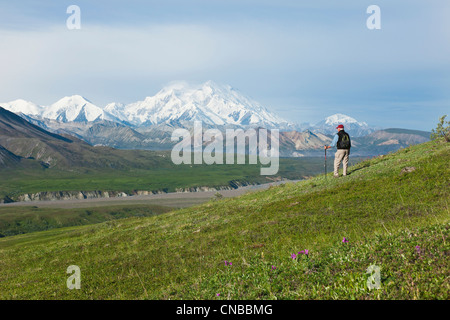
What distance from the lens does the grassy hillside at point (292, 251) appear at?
30.5 ft

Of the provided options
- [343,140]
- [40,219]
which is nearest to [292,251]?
[343,140]

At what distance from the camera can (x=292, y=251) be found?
13516 millimetres

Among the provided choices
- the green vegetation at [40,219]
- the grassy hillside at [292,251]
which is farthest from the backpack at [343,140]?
the green vegetation at [40,219]

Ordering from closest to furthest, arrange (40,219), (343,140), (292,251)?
(292,251) → (343,140) → (40,219)

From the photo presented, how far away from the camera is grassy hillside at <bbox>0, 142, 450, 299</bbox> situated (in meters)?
9.29

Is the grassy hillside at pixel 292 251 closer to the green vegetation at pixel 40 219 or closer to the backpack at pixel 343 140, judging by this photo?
the backpack at pixel 343 140

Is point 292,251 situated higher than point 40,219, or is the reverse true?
point 292,251

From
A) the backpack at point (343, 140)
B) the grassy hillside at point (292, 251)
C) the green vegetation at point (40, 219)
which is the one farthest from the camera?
the green vegetation at point (40, 219)

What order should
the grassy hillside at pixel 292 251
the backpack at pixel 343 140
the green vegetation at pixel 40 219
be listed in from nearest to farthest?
1. the grassy hillside at pixel 292 251
2. the backpack at pixel 343 140
3. the green vegetation at pixel 40 219

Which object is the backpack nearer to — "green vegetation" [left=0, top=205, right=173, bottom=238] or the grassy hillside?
the grassy hillside

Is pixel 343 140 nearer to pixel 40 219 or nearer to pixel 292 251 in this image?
pixel 292 251

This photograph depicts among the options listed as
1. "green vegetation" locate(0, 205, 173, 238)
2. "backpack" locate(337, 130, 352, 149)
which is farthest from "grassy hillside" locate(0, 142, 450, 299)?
"green vegetation" locate(0, 205, 173, 238)
